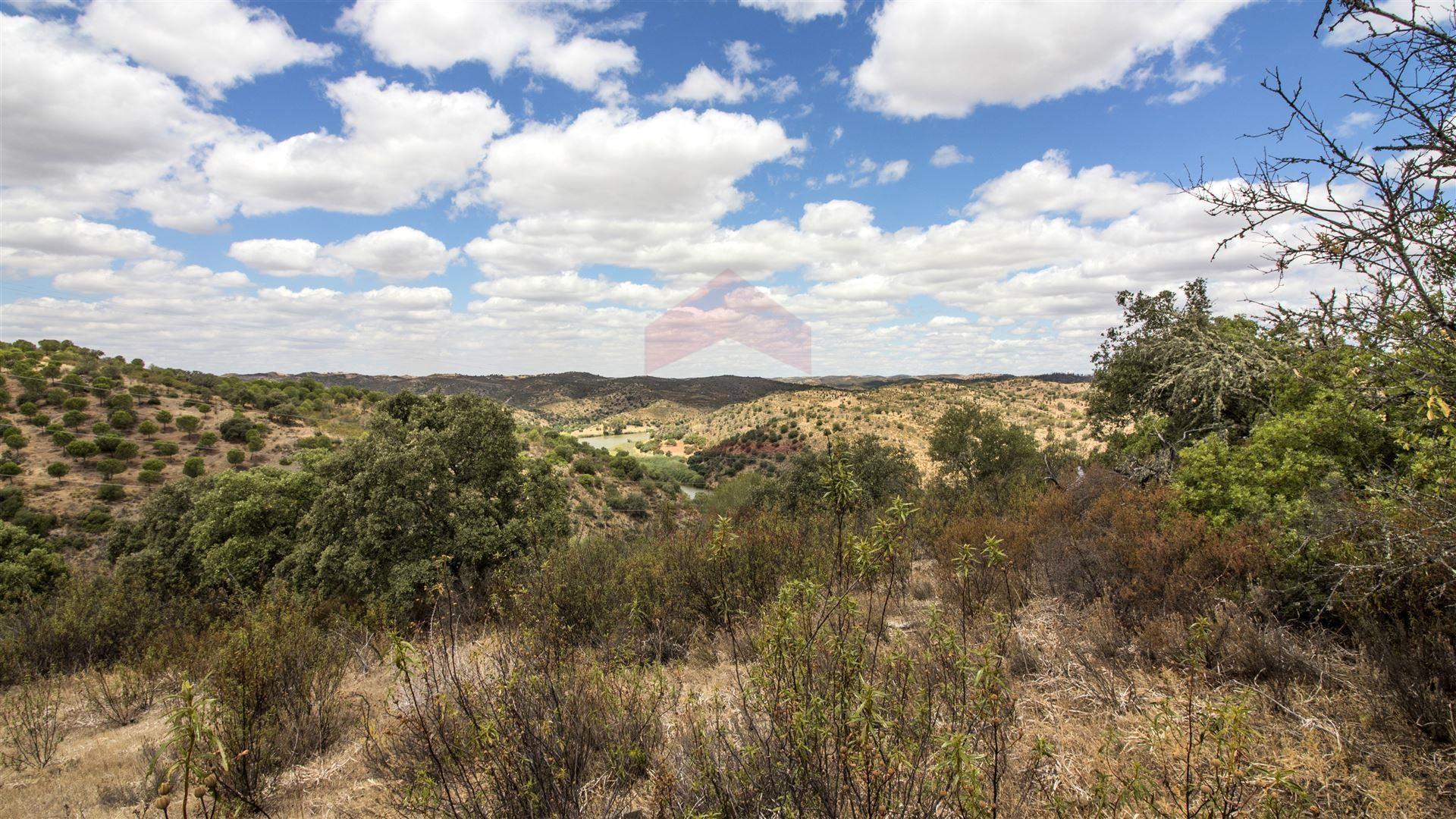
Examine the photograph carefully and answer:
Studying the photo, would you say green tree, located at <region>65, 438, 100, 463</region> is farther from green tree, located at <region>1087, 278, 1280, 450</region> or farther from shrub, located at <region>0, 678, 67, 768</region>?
green tree, located at <region>1087, 278, 1280, 450</region>

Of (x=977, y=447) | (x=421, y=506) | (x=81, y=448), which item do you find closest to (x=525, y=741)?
(x=421, y=506)

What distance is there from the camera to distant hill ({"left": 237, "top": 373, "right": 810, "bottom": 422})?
90.9 metres

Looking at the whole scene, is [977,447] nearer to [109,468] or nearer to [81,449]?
[109,468]

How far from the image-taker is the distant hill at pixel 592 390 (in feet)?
298

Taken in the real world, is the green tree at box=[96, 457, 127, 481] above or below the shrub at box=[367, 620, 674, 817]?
below

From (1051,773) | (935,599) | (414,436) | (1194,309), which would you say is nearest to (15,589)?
(414,436)

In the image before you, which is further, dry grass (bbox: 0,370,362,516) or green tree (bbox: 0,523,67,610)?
dry grass (bbox: 0,370,362,516)

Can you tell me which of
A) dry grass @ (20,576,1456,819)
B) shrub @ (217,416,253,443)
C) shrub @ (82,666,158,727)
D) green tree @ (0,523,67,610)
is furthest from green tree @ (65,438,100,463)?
dry grass @ (20,576,1456,819)

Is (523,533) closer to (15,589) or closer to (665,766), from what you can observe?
(665,766)

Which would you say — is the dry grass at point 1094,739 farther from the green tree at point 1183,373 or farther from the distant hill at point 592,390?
the distant hill at point 592,390

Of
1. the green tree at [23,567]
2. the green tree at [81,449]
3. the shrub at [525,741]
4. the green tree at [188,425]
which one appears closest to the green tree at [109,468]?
the green tree at [81,449]

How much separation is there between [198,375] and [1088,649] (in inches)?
2886

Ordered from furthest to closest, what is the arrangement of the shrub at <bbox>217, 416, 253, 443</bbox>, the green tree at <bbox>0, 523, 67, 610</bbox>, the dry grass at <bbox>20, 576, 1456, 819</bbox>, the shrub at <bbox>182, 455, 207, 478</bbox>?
the shrub at <bbox>217, 416, 253, 443</bbox>
the shrub at <bbox>182, 455, 207, 478</bbox>
the green tree at <bbox>0, 523, 67, 610</bbox>
the dry grass at <bbox>20, 576, 1456, 819</bbox>

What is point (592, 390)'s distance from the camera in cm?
10931
